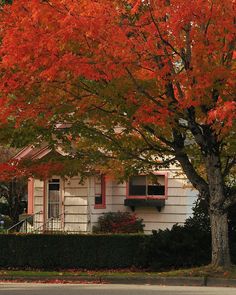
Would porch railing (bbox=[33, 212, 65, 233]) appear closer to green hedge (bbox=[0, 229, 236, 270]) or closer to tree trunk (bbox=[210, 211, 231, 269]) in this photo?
green hedge (bbox=[0, 229, 236, 270])

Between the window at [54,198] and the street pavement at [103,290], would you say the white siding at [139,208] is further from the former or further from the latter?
the street pavement at [103,290]

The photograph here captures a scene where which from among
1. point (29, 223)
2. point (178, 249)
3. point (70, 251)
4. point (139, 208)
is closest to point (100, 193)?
point (139, 208)

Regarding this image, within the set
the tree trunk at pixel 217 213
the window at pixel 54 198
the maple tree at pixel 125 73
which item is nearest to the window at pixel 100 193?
the window at pixel 54 198

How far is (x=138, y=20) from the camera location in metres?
14.4

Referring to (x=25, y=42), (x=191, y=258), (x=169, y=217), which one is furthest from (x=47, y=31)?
(x=169, y=217)

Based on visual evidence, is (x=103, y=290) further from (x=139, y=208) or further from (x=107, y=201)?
(x=107, y=201)

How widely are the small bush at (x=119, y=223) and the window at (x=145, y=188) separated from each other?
1149 millimetres

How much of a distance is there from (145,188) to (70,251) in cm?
873

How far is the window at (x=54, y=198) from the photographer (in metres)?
27.7

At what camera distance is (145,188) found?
2731 centimetres

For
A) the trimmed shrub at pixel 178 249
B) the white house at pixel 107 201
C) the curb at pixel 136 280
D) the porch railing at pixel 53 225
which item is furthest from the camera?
the porch railing at pixel 53 225

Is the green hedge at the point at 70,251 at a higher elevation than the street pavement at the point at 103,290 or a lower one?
higher

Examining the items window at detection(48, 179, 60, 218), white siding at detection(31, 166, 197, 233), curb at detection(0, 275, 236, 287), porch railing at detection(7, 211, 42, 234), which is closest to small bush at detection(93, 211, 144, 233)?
white siding at detection(31, 166, 197, 233)

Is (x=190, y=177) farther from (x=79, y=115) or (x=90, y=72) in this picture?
(x=90, y=72)
